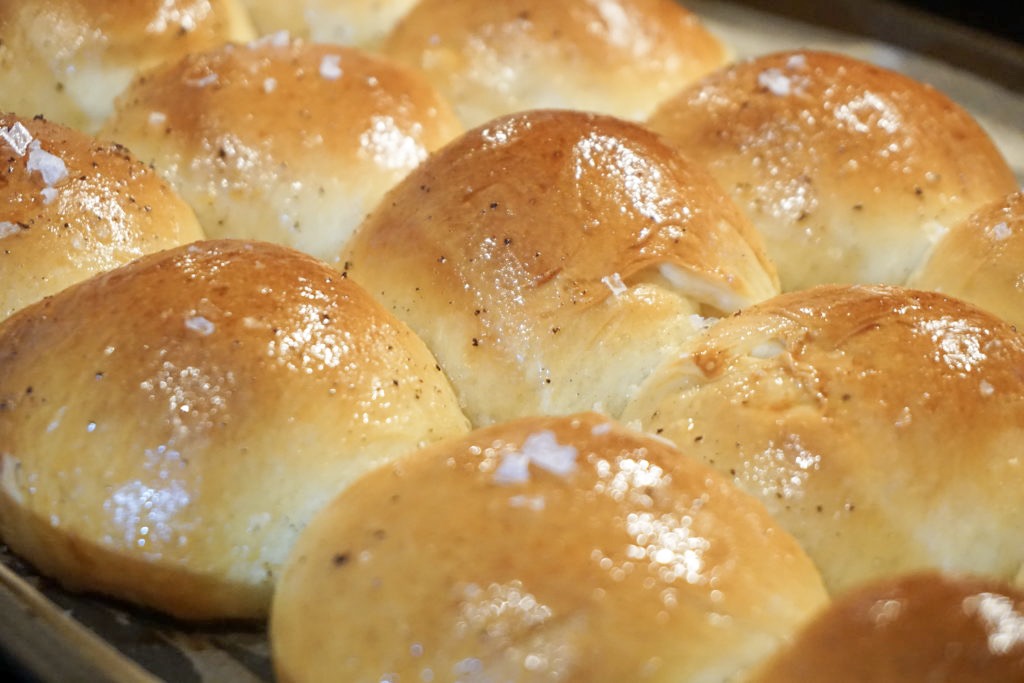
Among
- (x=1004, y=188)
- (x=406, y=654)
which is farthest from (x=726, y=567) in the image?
(x=1004, y=188)

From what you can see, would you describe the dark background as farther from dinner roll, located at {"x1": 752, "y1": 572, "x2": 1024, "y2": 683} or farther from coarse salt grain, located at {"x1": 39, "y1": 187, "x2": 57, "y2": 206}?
dinner roll, located at {"x1": 752, "y1": 572, "x2": 1024, "y2": 683}

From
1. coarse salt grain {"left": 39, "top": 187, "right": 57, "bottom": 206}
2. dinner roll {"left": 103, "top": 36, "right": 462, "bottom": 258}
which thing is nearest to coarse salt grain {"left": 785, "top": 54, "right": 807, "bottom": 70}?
dinner roll {"left": 103, "top": 36, "right": 462, "bottom": 258}

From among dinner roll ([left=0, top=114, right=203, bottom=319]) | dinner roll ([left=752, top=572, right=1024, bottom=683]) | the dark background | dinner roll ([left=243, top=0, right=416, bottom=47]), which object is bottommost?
the dark background

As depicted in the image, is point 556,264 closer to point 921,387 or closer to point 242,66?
point 921,387

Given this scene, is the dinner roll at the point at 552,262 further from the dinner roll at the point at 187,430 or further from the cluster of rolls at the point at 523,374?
the dinner roll at the point at 187,430

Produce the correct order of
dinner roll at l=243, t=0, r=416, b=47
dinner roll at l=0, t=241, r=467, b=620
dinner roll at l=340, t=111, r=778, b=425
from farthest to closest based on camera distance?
dinner roll at l=243, t=0, r=416, b=47 < dinner roll at l=340, t=111, r=778, b=425 < dinner roll at l=0, t=241, r=467, b=620

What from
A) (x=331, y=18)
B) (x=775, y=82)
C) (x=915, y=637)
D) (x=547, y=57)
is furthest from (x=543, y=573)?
(x=331, y=18)

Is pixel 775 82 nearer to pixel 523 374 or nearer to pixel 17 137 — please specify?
pixel 523 374
